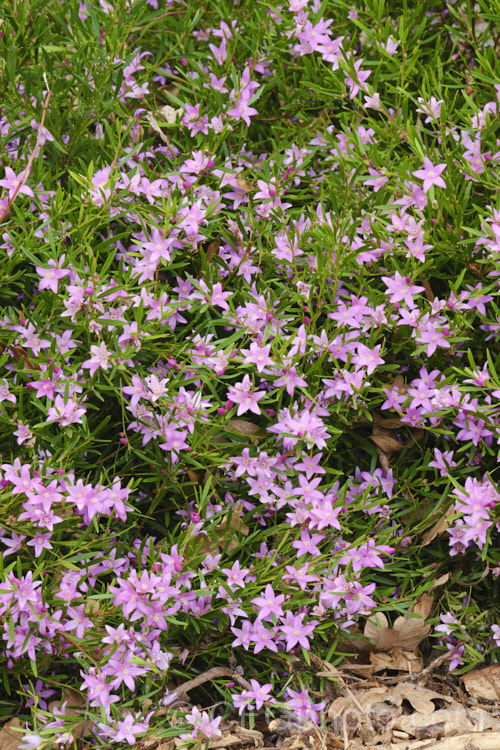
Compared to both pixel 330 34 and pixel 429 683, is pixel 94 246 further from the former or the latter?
pixel 429 683

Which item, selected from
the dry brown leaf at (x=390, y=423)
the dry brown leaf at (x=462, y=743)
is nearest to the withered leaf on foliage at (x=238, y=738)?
the dry brown leaf at (x=462, y=743)

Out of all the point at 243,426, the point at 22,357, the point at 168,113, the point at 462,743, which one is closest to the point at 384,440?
the point at 243,426

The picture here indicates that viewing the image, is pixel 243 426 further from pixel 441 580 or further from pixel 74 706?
pixel 74 706

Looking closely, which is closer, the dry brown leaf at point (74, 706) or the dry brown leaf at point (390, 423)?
the dry brown leaf at point (74, 706)

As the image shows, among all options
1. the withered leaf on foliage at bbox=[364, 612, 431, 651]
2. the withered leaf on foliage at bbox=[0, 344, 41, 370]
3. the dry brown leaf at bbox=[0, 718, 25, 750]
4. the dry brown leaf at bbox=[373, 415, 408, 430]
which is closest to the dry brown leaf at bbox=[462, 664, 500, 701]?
the withered leaf on foliage at bbox=[364, 612, 431, 651]

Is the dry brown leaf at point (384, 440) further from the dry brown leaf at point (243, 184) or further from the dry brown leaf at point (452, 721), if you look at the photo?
the dry brown leaf at point (243, 184)

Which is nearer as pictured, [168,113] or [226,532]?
[226,532]
